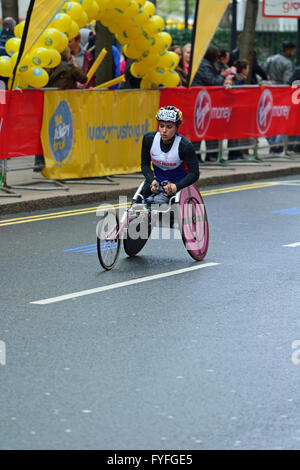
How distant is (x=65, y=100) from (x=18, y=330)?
7894mm

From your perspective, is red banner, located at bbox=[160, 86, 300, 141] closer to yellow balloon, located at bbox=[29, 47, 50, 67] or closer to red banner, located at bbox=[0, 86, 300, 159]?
red banner, located at bbox=[0, 86, 300, 159]

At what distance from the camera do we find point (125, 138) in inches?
623

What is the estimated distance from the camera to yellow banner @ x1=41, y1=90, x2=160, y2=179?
1447cm

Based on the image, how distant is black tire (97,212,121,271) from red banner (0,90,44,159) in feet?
14.4

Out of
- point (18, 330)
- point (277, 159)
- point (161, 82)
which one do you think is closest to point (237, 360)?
point (18, 330)

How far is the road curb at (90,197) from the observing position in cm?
1322

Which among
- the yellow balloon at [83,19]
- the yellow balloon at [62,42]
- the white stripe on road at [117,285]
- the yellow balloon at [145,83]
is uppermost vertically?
the yellow balloon at [83,19]

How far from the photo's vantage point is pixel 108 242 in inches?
370

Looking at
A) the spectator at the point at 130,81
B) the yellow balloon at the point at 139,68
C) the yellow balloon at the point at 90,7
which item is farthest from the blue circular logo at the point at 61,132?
the spectator at the point at 130,81

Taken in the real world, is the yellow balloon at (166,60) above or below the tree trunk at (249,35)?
below

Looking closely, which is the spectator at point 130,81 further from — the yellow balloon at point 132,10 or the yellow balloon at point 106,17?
the yellow balloon at point 132,10

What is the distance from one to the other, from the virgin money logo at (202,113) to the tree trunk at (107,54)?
5.11ft

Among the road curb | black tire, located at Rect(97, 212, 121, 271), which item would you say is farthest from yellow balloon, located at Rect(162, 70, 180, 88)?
black tire, located at Rect(97, 212, 121, 271)
